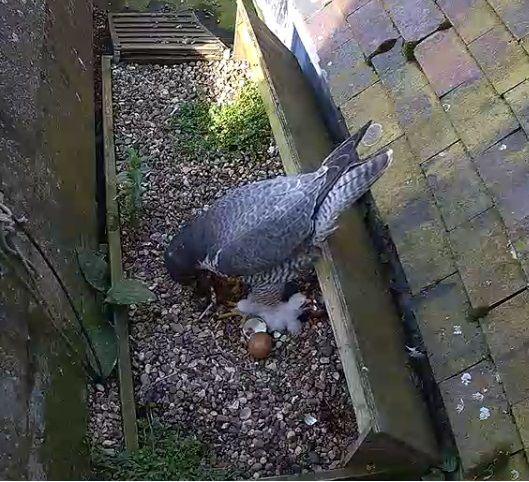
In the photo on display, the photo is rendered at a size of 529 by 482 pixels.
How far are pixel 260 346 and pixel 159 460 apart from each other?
0.70 metres

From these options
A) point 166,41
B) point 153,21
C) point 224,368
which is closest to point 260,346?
point 224,368

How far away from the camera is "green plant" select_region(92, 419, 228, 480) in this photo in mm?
2773

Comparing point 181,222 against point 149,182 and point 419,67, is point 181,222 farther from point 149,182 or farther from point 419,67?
point 419,67

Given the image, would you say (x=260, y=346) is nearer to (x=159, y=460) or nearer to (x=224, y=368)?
(x=224, y=368)

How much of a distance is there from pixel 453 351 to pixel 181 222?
72.1 inches

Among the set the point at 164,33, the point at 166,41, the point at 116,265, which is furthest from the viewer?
the point at 164,33

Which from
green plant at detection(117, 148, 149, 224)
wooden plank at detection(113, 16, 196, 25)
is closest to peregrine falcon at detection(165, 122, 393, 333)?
green plant at detection(117, 148, 149, 224)

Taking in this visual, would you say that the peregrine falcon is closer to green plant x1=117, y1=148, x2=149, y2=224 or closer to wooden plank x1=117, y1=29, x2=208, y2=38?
green plant x1=117, y1=148, x2=149, y2=224

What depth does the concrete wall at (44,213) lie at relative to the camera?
2209mm

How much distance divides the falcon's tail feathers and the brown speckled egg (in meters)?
0.57

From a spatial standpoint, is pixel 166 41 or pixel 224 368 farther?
pixel 166 41

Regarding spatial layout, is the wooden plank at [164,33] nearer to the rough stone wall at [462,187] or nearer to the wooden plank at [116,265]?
the wooden plank at [116,265]

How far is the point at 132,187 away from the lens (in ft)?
12.3

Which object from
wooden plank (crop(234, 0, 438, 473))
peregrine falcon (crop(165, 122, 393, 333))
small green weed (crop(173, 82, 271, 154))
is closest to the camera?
wooden plank (crop(234, 0, 438, 473))
